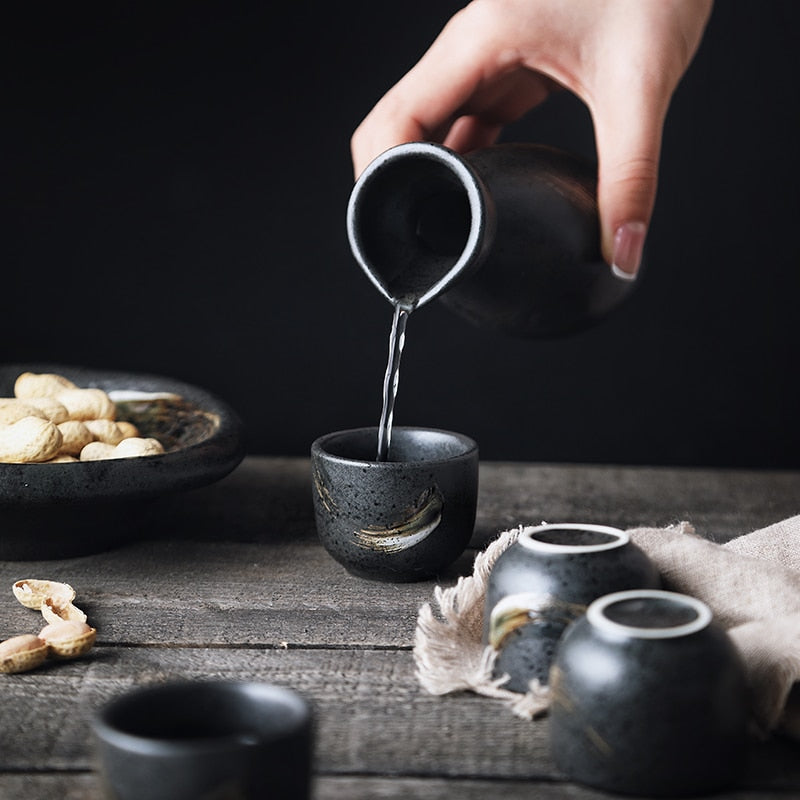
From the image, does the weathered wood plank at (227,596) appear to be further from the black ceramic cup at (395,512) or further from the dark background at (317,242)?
the dark background at (317,242)

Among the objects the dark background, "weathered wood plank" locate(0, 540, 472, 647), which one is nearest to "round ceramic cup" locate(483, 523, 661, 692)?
"weathered wood plank" locate(0, 540, 472, 647)

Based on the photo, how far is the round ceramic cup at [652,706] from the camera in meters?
0.55

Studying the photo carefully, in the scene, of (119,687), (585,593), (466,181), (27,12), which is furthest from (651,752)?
(27,12)

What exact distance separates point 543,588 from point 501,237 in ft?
1.17

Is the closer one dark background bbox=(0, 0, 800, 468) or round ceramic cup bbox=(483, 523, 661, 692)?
round ceramic cup bbox=(483, 523, 661, 692)

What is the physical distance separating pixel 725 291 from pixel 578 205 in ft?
3.56

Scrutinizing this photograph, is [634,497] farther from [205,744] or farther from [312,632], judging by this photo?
[205,744]

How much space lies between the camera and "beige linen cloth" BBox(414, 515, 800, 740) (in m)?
0.65

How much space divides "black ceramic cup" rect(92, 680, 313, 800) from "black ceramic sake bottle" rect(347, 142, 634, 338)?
0.44 meters

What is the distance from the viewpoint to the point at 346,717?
0.67m

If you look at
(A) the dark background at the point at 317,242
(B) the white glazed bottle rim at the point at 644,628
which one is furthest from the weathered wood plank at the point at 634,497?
(A) the dark background at the point at 317,242

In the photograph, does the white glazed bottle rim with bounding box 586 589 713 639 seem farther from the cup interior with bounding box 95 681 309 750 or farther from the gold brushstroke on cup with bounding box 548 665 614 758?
the cup interior with bounding box 95 681 309 750

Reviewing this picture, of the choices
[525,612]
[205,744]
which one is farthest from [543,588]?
[205,744]

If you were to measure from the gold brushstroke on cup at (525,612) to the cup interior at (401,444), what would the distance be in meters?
0.28
